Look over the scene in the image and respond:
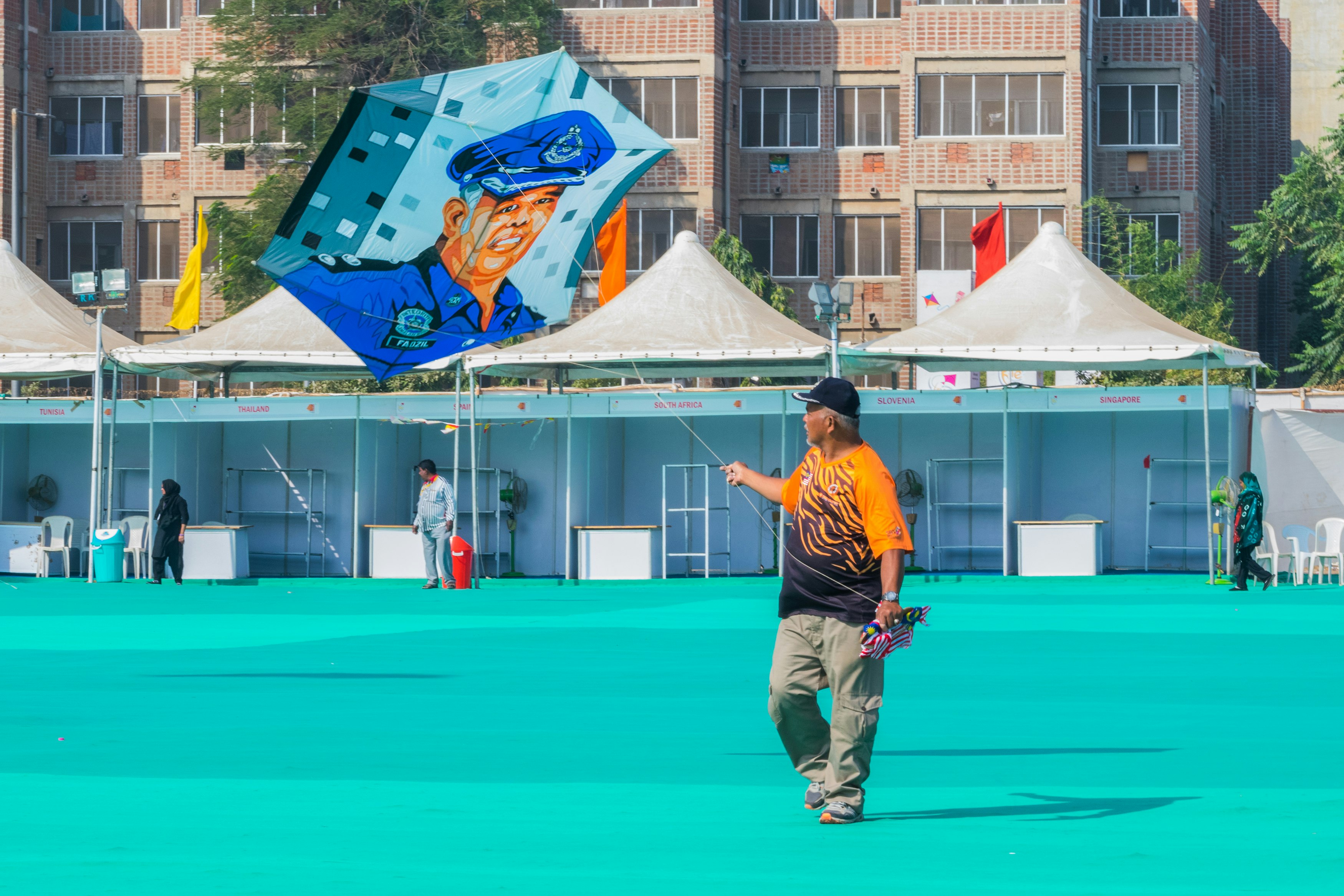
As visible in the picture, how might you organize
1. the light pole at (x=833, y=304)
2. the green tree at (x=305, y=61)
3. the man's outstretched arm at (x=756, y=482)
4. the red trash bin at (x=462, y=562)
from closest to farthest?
the man's outstretched arm at (x=756, y=482)
the light pole at (x=833, y=304)
the red trash bin at (x=462, y=562)
the green tree at (x=305, y=61)

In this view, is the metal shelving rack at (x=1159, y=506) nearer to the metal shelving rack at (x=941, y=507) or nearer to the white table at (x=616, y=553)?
the metal shelving rack at (x=941, y=507)

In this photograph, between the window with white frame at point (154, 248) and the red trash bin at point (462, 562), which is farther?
the window with white frame at point (154, 248)

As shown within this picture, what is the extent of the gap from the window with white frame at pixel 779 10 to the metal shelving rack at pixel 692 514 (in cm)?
2184

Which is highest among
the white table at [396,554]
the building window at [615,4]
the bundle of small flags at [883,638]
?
the building window at [615,4]

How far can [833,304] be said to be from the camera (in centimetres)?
2583

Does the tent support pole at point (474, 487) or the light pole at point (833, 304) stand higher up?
the light pole at point (833, 304)

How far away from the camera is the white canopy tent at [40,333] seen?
2938 cm

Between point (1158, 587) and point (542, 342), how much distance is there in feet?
31.2

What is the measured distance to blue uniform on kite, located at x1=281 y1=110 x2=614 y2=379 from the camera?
551 inches

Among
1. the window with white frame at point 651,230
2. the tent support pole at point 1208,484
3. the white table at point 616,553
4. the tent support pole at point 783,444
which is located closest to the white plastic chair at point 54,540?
the white table at point 616,553

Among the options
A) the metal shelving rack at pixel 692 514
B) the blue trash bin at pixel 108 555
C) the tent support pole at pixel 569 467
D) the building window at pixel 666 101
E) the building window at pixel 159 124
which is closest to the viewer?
the blue trash bin at pixel 108 555

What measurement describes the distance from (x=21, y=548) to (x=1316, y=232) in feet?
97.5

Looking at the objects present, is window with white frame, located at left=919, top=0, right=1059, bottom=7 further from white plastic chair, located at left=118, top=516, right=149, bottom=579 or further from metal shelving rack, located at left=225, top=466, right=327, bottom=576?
white plastic chair, located at left=118, top=516, right=149, bottom=579

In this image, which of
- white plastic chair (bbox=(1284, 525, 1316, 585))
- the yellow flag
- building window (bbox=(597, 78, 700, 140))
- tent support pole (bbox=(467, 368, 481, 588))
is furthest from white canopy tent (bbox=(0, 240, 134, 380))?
building window (bbox=(597, 78, 700, 140))
